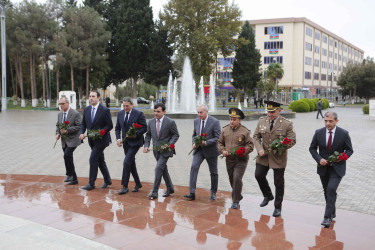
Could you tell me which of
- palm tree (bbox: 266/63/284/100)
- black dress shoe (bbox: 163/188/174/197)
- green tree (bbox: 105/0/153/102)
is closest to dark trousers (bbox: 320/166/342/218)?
black dress shoe (bbox: 163/188/174/197)

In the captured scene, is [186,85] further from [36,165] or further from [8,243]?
[8,243]

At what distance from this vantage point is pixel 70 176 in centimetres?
805

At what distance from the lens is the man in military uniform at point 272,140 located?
19.5 feet

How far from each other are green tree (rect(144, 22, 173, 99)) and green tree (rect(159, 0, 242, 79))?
2.80m

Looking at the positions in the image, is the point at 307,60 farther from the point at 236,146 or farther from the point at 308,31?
the point at 236,146

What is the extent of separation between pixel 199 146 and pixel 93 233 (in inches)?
101

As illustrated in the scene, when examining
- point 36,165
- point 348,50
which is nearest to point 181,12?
point 36,165

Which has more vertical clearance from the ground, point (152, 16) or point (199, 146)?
point (152, 16)

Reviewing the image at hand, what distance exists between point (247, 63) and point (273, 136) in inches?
1944

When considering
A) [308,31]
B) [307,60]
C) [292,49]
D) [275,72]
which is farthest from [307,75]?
[275,72]

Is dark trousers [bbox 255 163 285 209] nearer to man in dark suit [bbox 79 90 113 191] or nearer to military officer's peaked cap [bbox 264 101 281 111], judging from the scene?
military officer's peaked cap [bbox 264 101 281 111]

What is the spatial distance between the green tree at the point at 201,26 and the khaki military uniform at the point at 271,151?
37063 mm

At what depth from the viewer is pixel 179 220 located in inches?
220

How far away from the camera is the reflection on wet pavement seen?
4.73 meters
